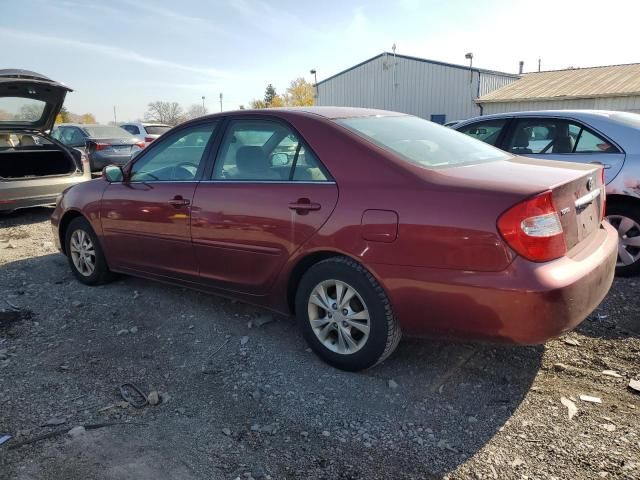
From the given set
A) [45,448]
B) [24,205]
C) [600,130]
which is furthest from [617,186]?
[24,205]

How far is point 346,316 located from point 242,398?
766mm

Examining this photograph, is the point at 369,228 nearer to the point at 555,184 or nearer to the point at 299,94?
the point at 555,184

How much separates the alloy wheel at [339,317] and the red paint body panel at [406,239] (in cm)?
23

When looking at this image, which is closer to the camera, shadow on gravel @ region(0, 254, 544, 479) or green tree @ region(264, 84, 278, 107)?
shadow on gravel @ region(0, 254, 544, 479)

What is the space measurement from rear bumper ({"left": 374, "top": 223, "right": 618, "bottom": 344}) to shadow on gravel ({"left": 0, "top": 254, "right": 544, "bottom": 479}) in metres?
0.47

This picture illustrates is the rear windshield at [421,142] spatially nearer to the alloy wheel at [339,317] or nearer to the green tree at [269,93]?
the alloy wheel at [339,317]

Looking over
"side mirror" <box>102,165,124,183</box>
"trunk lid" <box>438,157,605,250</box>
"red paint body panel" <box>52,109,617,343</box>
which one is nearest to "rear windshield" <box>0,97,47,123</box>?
"side mirror" <box>102,165,124,183</box>

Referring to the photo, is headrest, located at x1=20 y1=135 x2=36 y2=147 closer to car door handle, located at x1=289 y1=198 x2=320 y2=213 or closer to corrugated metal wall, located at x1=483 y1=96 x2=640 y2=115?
car door handle, located at x1=289 y1=198 x2=320 y2=213

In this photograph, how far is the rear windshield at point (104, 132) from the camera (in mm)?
12477

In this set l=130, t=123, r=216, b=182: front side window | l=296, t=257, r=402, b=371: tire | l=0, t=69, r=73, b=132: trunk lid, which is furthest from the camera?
l=0, t=69, r=73, b=132: trunk lid

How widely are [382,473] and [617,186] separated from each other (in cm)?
358

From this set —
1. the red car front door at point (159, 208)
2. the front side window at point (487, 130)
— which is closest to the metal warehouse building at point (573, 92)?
the front side window at point (487, 130)

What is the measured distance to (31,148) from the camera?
8195 millimetres

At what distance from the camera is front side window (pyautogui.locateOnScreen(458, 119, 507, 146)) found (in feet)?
17.7
